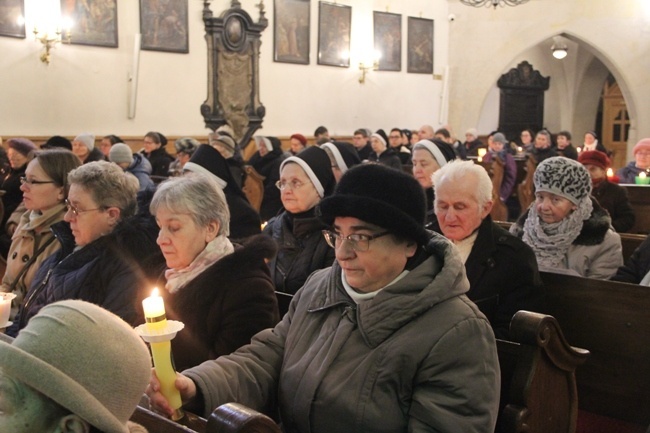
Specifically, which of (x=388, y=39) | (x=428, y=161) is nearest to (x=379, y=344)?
(x=428, y=161)

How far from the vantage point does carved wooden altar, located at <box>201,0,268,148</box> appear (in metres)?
12.2

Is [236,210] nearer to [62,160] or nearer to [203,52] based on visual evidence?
[62,160]

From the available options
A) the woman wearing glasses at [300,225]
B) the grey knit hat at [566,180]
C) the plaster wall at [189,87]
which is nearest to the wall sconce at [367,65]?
the plaster wall at [189,87]

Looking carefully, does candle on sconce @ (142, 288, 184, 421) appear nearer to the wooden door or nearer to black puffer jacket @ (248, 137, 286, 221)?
black puffer jacket @ (248, 137, 286, 221)

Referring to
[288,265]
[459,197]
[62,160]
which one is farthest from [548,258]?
[62,160]

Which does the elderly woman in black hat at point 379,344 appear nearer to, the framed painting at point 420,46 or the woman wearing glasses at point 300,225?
the woman wearing glasses at point 300,225

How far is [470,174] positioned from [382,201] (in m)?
1.40

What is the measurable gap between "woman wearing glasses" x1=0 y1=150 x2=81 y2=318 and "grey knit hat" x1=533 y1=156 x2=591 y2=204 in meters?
2.53

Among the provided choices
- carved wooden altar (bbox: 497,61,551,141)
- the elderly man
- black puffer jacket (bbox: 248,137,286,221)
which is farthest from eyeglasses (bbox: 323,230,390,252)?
carved wooden altar (bbox: 497,61,551,141)

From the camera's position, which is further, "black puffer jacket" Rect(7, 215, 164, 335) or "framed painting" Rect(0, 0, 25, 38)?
"framed painting" Rect(0, 0, 25, 38)

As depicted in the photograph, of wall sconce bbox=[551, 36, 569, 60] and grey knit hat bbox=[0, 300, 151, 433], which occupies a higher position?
wall sconce bbox=[551, 36, 569, 60]

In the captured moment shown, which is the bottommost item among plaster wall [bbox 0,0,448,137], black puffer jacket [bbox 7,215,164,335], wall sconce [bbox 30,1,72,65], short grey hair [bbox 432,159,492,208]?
black puffer jacket [bbox 7,215,164,335]

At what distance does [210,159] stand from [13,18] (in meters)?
6.58

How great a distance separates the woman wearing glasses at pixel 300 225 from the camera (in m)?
3.44
